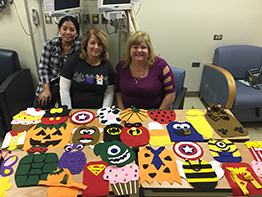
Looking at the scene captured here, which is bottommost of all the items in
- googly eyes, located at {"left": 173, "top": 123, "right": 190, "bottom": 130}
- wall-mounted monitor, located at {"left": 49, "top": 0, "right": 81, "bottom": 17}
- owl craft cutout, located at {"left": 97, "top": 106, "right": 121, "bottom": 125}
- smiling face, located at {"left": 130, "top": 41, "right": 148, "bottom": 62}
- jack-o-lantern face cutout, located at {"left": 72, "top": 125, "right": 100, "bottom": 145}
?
jack-o-lantern face cutout, located at {"left": 72, "top": 125, "right": 100, "bottom": 145}

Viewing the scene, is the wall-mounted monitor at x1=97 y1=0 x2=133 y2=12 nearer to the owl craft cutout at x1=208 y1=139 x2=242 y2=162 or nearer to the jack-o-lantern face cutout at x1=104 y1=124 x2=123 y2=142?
the jack-o-lantern face cutout at x1=104 y1=124 x2=123 y2=142

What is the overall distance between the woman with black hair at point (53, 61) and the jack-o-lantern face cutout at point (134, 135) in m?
1.08

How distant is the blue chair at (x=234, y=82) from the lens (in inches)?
88.4

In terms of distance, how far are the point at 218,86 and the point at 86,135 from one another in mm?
2018

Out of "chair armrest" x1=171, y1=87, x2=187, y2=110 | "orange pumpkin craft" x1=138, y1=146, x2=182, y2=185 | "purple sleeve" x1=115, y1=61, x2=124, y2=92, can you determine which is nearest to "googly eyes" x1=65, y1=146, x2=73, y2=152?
"orange pumpkin craft" x1=138, y1=146, x2=182, y2=185

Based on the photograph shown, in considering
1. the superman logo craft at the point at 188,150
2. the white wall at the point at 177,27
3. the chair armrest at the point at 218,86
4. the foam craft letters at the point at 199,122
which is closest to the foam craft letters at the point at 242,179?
the superman logo craft at the point at 188,150

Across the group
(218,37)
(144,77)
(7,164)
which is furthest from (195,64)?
(7,164)

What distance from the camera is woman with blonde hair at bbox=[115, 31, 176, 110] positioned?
5.24 feet

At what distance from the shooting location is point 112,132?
1.24 meters

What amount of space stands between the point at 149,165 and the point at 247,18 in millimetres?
2773

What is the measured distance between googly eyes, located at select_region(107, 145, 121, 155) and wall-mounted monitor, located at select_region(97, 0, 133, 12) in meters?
1.42

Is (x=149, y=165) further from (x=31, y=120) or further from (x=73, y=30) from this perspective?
(x=73, y=30)

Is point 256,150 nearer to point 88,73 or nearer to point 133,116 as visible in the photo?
point 133,116

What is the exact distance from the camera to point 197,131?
1.27 metres
